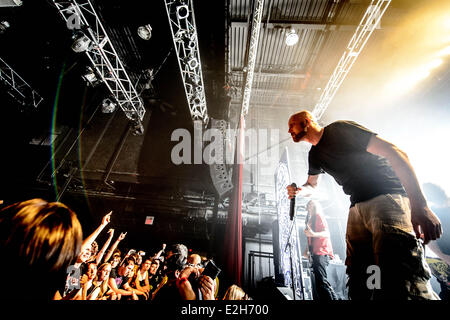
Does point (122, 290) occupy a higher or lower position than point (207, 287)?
lower

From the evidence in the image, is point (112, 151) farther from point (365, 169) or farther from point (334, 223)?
point (334, 223)

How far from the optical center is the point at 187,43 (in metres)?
4.56

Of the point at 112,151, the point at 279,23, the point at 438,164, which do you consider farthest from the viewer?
the point at 112,151

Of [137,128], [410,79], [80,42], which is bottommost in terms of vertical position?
[137,128]

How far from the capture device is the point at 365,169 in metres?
1.19

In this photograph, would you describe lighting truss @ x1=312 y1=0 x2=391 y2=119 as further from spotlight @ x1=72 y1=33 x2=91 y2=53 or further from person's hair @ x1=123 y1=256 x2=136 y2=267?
person's hair @ x1=123 y1=256 x2=136 y2=267

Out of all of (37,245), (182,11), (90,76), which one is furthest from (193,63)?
(37,245)

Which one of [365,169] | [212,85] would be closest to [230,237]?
[365,169]

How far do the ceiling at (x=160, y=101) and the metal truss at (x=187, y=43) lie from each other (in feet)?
3.86

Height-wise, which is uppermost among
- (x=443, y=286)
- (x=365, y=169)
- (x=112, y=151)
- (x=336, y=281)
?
(x=112, y=151)

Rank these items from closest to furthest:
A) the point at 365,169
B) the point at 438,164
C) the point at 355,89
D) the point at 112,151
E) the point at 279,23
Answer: the point at 365,169
the point at 438,164
the point at 279,23
the point at 355,89
the point at 112,151

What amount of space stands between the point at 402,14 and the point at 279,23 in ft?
12.0

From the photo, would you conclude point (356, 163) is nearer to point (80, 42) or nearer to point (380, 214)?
point (380, 214)

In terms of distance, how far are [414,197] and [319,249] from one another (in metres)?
2.97
